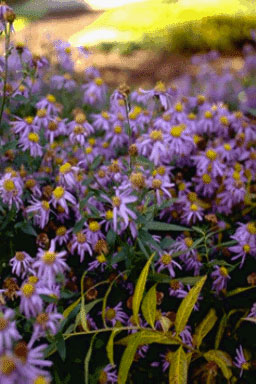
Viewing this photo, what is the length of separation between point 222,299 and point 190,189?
1.30ft

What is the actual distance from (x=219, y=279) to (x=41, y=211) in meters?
0.47

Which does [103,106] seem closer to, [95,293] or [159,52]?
[95,293]

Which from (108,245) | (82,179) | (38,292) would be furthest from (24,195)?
(38,292)

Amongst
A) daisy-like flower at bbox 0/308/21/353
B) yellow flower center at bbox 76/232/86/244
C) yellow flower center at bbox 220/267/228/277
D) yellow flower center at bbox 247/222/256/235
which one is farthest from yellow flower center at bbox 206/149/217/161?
daisy-like flower at bbox 0/308/21/353

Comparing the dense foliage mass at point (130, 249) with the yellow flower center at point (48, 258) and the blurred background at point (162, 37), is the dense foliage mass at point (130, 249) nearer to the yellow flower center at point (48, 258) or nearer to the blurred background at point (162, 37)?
the yellow flower center at point (48, 258)

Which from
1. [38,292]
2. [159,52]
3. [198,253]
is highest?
[38,292]

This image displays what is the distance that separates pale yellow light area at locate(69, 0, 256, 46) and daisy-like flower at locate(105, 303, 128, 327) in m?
4.75

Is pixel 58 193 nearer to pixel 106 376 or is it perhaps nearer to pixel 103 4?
pixel 106 376

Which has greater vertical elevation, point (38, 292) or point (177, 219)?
point (38, 292)

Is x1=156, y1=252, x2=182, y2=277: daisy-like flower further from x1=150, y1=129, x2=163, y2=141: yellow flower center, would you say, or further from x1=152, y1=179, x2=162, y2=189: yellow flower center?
x1=150, y1=129, x2=163, y2=141: yellow flower center

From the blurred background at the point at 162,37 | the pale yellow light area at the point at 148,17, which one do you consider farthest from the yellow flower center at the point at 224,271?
the pale yellow light area at the point at 148,17

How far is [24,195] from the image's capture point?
123 centimetres

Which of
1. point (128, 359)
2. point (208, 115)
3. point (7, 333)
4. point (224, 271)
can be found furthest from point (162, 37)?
point (7, 333)

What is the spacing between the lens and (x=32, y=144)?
1.32 metres
